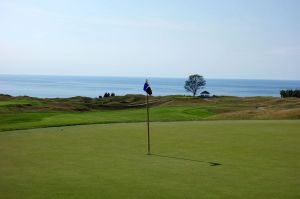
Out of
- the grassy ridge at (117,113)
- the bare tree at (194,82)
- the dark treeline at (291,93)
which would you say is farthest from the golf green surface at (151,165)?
the bare tree at (194,82)

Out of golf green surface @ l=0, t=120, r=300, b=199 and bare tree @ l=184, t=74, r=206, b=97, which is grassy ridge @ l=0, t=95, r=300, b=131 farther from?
bare tree @ l=184, t=74, r=206, b=97

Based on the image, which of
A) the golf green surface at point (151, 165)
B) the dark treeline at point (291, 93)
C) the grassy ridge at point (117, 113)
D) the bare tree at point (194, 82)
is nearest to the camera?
the golf green surface at point (151, 165)

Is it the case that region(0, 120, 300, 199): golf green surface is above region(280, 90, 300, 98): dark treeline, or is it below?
below

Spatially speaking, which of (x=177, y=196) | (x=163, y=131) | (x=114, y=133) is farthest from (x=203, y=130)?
(x=177, y=196)

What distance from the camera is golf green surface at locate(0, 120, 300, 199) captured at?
24.6ft

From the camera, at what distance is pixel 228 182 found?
8102 millimetres

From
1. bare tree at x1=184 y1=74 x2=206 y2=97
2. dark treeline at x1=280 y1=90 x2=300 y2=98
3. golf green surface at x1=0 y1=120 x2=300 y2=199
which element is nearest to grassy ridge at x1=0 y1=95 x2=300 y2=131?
golf green surface at x1=0 y1=120 x2=300 y2=199

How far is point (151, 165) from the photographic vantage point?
32.1 feet

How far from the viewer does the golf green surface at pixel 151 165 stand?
7512 mm

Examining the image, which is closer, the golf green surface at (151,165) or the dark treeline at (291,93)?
the golf green surface at (151,165)

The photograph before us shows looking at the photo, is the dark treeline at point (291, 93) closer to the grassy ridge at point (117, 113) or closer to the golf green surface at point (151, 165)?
the grassy ridge at point (117, 113)

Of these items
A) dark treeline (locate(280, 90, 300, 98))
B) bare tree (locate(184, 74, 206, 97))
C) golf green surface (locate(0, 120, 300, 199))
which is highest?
bare tree (locate(184, 74, 206, 97))

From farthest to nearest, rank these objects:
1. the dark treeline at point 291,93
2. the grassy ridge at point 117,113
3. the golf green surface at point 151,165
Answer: the dark treeline at point 291,93
the grassy ridge at point 117,113
the golf green surface at point 151,165

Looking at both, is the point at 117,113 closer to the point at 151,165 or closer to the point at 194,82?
the point at 151,165
